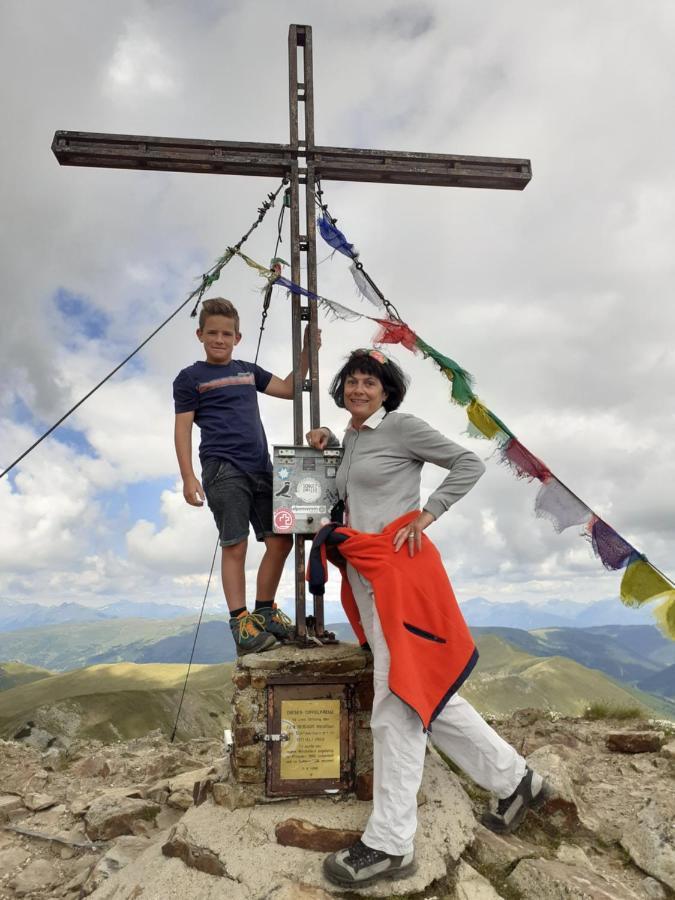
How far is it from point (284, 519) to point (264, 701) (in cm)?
161

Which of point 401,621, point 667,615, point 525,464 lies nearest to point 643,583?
point 667,615

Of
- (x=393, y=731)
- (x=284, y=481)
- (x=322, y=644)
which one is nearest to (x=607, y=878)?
(x=393, y=731)

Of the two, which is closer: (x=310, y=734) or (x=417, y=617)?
(x=417, y=617)

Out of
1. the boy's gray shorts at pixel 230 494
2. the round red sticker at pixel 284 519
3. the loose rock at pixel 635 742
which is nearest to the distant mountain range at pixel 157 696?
the loose rock at pixel 635 742

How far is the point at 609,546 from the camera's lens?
554cm

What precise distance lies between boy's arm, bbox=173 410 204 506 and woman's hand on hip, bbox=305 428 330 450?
1126 millimetres

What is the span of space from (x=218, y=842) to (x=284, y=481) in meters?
2.90

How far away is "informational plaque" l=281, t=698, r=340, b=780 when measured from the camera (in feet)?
15.8

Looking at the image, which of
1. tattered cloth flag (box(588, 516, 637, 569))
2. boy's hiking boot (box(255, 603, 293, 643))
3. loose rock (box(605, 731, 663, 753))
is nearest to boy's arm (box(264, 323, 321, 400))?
boy's hiking boot (box(255, 603, 293, 643))

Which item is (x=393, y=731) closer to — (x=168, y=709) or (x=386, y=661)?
(x=386, y=661)

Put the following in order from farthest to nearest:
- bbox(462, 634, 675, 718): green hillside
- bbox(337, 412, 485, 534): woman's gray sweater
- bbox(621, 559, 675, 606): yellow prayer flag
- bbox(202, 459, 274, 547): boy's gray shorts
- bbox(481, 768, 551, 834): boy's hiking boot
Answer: bbox(462, 634, 675, 718): green hillside < bbox(621, 559, 675, 606): yellow prayer flag < bbox(202, 459, 274, 547): boy's gray shorts < bbox(481, 768, 551, 834): boy's hiking boot < bbox(337, 412, 485, 534): woman's gray sweater

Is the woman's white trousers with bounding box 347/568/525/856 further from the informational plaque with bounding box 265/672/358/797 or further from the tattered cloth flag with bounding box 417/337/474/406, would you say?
the tattered cloth flag with bounding box 417/337/474/406

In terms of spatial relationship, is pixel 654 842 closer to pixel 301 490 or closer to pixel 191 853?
pixel 191 853

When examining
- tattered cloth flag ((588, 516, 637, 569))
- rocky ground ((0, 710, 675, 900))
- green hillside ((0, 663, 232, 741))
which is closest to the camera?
rocky ground ((0, 710, 675, 900))
